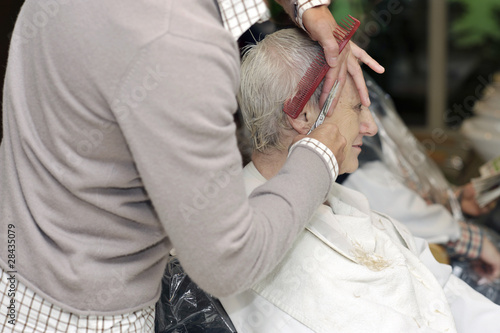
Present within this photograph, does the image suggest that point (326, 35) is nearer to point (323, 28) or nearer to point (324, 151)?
point (323, 28)

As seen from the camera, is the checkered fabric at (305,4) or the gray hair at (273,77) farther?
the gray hair at (273,77)

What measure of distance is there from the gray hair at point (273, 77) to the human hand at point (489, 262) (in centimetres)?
123

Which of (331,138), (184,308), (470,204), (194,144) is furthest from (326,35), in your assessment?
(470,204)

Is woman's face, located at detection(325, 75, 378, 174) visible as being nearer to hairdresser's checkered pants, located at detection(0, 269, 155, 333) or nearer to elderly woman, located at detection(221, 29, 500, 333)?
elderly woman, located at detection(221, 29, 500, 333)

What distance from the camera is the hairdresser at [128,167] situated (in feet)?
2.68

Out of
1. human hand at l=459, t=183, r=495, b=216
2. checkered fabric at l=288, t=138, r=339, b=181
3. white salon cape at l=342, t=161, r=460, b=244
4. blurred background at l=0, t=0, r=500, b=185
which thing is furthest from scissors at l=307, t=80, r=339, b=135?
blurred background at l=0, t=0, r=500, b=185

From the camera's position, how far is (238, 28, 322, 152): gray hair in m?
1.38

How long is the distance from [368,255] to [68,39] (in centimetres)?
90

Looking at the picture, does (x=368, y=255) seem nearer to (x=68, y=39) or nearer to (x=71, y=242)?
(x=71, y=242)

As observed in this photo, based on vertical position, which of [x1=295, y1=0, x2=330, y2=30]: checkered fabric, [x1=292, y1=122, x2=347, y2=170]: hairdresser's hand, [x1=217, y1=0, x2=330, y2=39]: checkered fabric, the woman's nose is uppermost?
[x1=217, y1=0, x2=330, y2=39]: checkered fabric

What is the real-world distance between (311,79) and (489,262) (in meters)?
1.35

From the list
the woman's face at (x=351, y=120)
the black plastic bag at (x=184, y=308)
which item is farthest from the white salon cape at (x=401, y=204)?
the black plastic bag at (x=184, y=308)

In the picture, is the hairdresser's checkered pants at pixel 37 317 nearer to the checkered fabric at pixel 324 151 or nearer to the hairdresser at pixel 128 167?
the hairdresser at pixel 128 167

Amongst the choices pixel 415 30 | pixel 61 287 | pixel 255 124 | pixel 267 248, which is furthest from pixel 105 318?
pixel 415 30
